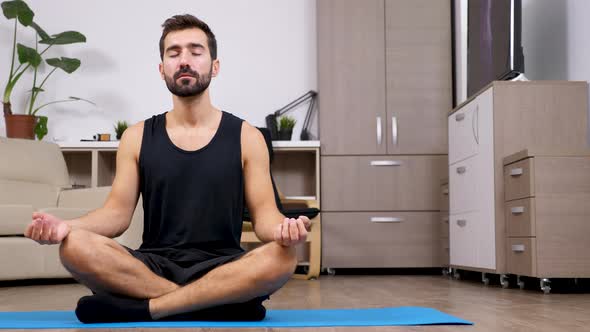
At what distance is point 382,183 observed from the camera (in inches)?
Result: 202

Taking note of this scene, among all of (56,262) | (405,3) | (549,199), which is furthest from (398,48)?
(56,262)

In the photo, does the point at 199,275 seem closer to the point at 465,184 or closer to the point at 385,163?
the point at 465,184

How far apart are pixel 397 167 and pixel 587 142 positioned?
146cm

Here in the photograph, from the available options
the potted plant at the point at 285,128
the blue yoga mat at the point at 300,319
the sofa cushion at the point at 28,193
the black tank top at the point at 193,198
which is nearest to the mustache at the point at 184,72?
the black tank top at the point at 193,198

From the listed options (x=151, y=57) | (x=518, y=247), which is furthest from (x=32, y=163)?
(x=518, y=247)

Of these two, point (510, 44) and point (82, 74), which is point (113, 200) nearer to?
point (510, 44)

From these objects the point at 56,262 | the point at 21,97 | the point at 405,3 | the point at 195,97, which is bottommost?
the point at 56,262

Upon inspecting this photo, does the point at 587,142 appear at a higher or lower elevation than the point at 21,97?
lower

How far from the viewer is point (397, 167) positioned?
5137 mm

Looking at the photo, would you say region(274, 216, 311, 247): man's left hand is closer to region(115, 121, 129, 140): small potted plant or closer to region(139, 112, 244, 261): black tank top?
region(139, 112, 244, 261): black tank top

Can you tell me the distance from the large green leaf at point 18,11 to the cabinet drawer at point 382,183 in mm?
2163

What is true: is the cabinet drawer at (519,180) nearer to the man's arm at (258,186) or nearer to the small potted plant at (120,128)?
the man's arm at (258,186)

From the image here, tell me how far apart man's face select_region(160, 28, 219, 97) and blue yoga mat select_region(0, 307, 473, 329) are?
2.07ft

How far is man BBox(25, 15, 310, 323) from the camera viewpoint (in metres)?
1.85
